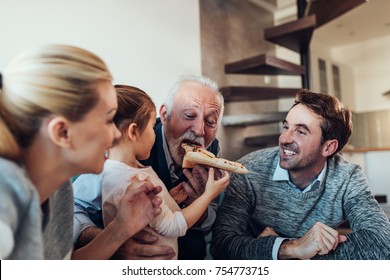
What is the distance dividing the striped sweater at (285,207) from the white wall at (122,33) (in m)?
0.30

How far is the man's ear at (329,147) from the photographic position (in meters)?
0.82

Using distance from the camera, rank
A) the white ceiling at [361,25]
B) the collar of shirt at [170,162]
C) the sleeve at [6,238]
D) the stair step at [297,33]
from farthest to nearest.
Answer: the stair step at [297,33] → the white ceiling at [361,25] → the collar of shirt at [170,162] → the sleeve at [6,238]

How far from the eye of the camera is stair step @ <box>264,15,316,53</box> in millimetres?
1489

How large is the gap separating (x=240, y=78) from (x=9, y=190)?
3.25 feet

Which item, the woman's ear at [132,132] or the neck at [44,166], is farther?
the woman's ear at [132,132]

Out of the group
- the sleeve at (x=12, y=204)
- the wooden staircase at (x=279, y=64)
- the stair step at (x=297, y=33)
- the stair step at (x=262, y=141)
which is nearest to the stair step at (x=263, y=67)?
the wooden staircase at (x=279, y=64)

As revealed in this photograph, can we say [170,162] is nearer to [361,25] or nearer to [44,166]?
[44,166]

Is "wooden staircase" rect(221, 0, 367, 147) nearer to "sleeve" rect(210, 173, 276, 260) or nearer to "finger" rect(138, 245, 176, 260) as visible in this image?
"sleeve" rect(210, 173, 276, 260)

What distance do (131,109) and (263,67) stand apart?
0.87 metres

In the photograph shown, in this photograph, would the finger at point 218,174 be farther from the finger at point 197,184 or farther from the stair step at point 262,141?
the stair step at point 262,141

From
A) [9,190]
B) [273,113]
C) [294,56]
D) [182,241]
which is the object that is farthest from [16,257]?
[294,56]

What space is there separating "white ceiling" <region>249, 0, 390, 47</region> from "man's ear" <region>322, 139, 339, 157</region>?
525 mm
